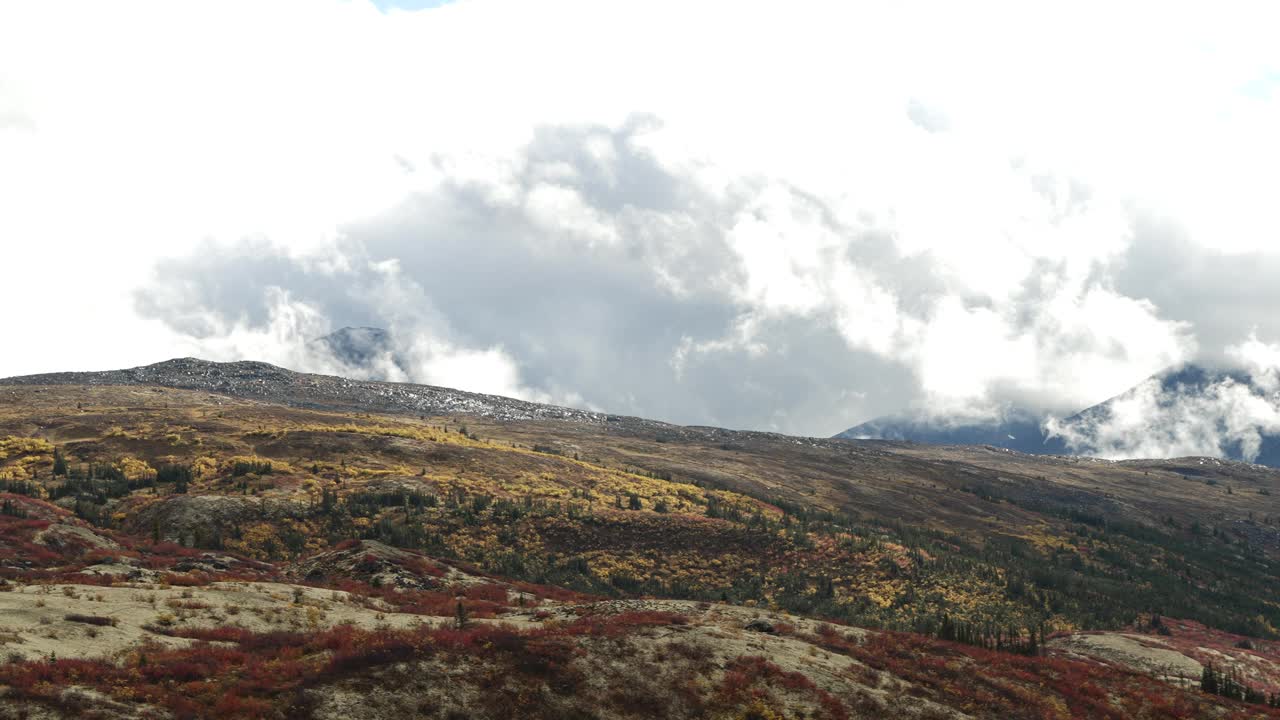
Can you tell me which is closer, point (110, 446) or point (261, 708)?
point (261, 708)

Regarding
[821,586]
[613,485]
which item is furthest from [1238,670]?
[613,485]

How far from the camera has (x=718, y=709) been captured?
25.7 m

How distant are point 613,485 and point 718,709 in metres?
97.9

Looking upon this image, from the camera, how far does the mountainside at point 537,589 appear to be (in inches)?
953

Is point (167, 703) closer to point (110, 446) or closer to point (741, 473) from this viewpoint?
point (110, 446)

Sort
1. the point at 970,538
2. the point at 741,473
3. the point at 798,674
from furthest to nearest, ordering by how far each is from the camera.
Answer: the point at 741,473 → the point at 970,538 → the point at 798,674

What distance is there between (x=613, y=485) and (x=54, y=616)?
99.6 m

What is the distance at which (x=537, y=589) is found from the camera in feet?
170

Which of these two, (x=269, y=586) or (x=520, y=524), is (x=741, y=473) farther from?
(x=269, y=586)

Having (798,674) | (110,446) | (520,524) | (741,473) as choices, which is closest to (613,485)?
(520,524)

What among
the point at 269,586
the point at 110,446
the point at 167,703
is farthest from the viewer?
the point at 110,446

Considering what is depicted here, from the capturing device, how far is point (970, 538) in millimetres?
139750

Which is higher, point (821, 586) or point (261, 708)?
point (261, 708)

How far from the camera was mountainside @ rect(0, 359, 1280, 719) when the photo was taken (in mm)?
24203
